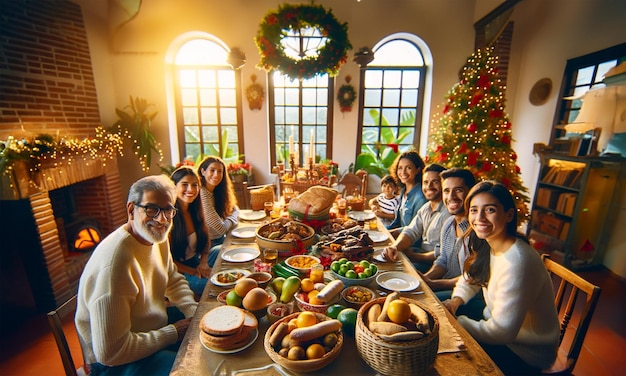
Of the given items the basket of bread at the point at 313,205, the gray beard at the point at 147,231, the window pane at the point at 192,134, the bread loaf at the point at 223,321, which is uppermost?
the window pane at the point at 192,134

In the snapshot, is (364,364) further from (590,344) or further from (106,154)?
(106,154)

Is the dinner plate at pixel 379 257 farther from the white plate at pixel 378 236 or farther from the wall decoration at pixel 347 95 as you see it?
the wall decoration at pixel 347 95

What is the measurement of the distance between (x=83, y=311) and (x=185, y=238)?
1.08 metres

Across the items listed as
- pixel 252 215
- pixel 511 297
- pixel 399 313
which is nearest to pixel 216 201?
pixel 252 215

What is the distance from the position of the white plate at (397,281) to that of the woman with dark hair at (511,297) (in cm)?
30

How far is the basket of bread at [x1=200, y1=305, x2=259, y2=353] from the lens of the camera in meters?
1.18

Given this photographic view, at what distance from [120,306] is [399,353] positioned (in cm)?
117

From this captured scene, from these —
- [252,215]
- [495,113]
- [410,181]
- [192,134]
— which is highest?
[495,113]

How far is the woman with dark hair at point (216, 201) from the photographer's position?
2.73 meters

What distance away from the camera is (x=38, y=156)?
9.50 feet

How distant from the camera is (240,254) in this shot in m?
2.15

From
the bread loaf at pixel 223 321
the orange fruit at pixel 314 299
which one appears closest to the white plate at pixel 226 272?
the bread loaf at pixel 223 321

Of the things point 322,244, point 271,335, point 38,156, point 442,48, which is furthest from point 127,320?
point 442,48

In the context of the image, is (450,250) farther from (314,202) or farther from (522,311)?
(314,202)
